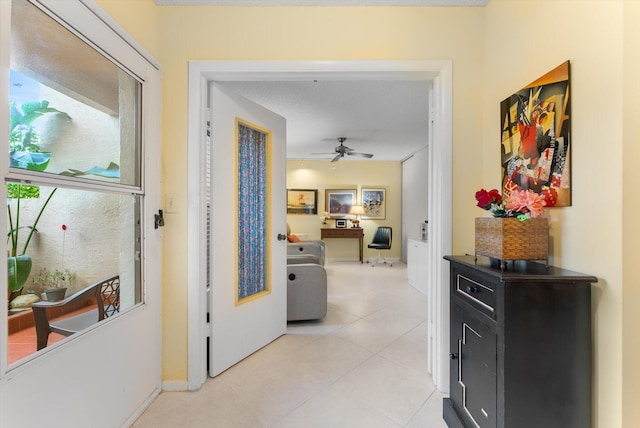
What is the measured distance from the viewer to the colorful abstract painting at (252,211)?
216cm

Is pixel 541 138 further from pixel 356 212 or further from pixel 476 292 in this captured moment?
pixel 356 212

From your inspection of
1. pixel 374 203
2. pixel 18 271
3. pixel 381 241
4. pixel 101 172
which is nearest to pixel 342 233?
pixel 381 241

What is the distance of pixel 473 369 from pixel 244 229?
5.69 feet

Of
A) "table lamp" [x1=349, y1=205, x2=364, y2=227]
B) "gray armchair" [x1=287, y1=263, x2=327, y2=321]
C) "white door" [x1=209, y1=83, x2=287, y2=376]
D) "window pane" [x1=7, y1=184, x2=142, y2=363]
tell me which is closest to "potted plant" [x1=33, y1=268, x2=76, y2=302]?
"window pane" [x1=7, y1=184, x2=142, y2=363]

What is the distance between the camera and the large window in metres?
0.99

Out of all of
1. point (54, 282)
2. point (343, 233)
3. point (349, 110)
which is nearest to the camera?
point (54, 282)

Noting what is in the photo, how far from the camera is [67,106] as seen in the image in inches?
46.7

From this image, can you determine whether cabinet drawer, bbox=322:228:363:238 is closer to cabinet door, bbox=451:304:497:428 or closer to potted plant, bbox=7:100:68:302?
cabinet door, bbox=451:304:497:428

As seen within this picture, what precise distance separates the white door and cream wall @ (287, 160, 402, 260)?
4.33 meters

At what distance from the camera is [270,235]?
7.86ft

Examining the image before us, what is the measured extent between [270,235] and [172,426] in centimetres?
138

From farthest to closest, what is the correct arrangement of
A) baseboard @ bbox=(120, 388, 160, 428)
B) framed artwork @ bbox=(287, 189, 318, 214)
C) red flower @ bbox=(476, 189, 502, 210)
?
framed artwork @ bbox=(287, 189, 318, 214), baseboard @ bbox=(120, 388, 160, 428), red flower @ bbox=(476, 189, 502, 210)

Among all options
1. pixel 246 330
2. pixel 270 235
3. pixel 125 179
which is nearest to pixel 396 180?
pixel 270 235

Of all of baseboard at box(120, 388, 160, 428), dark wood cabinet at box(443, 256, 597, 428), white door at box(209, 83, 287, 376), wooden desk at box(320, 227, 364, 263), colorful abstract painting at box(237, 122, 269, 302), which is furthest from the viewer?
wooden desk at box(320, 227, 364, 263)
